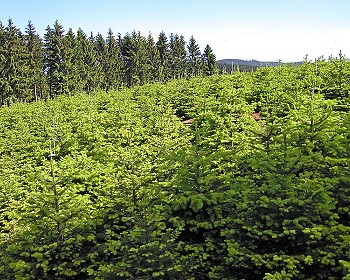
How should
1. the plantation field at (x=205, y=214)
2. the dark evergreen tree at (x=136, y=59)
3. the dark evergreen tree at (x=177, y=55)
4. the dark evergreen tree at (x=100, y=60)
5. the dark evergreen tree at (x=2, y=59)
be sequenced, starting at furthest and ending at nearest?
the dark evergreen tree at (x=177, y=55)
the dark evergreen tree at (x=136, y=59)
the dark evergreen tree at (x=100, y=60)
the dark evergreen tree at (x=2, y=59)
the plantation field at (x=205, y=214)

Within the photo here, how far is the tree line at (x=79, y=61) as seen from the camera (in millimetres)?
46781

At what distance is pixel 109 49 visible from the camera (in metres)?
61.9

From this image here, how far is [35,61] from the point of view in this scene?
55906 mm

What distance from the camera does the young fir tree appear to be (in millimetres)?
51803

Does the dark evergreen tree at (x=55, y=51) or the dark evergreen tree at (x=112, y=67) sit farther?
the dark evergreen tree at (x=112, y=67)

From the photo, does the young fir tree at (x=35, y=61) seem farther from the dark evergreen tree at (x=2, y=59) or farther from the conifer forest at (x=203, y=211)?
the conifer forest at (x=203, y=211)

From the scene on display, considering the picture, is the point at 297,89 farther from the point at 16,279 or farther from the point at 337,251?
the point at 16,279

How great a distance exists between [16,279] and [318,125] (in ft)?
21.4

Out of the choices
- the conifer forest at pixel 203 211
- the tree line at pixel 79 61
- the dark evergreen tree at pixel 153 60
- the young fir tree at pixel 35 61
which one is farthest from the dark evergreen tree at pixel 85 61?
the conifer forest at pixel 203 211

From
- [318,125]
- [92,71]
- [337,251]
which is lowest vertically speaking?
[337,251]

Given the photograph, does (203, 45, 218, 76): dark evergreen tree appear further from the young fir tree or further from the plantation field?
the plantation field

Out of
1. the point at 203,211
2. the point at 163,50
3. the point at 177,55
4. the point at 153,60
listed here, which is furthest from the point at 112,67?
the point at 203,211

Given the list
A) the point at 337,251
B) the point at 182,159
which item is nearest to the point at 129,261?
the point at 182,159

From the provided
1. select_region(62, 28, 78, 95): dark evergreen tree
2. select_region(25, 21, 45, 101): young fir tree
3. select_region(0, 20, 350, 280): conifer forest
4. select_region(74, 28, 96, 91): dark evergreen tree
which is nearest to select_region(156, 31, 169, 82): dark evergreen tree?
select_region(74, 28, 96, 91): dark evergreen tree
